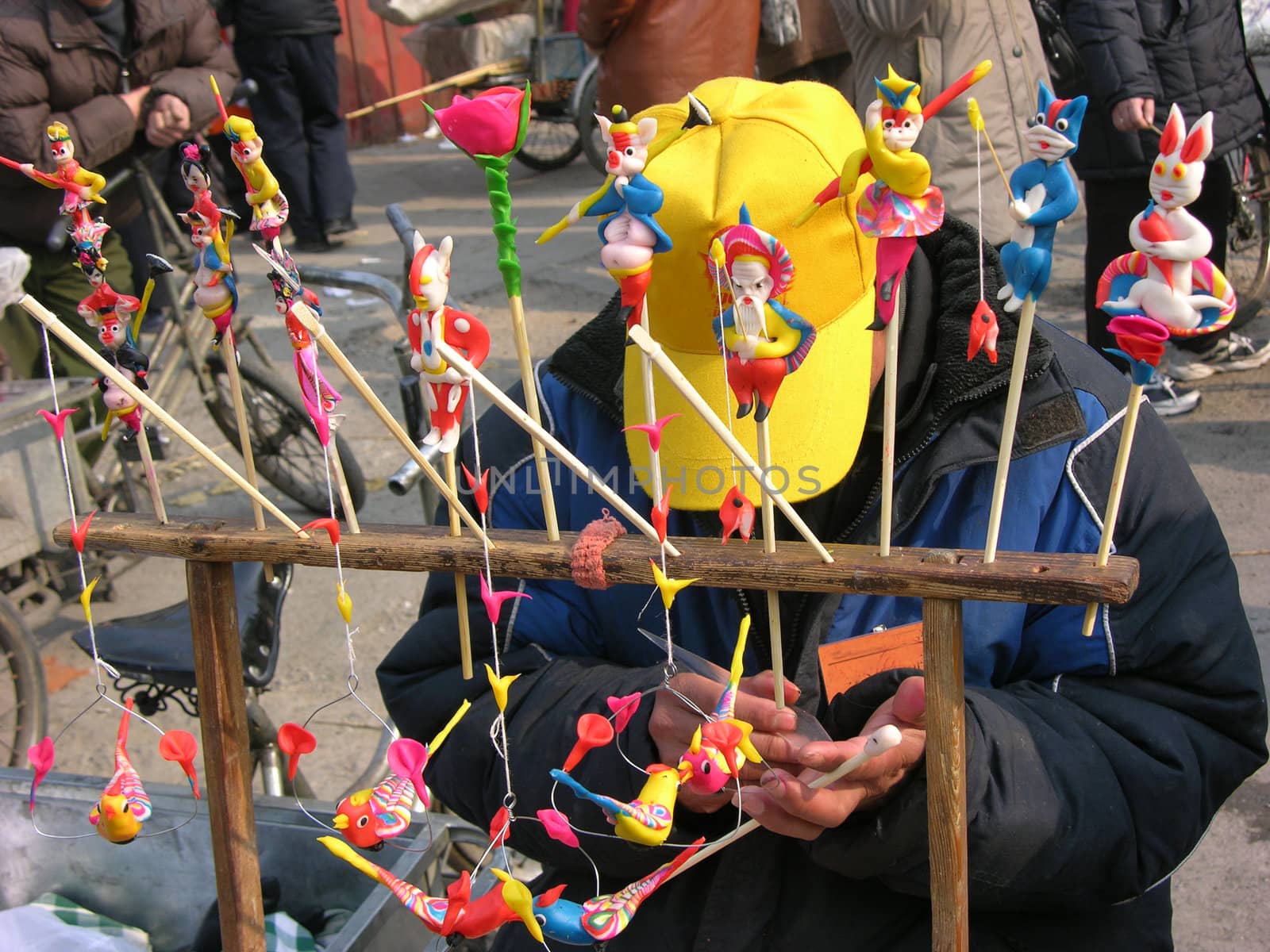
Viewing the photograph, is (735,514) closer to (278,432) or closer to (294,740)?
(294,740)

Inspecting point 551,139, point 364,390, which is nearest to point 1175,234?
point 364,390

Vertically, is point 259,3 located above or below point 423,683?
above

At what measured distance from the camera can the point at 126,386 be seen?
3.42 ft

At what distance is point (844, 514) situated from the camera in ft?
4.67

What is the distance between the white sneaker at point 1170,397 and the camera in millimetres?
3760

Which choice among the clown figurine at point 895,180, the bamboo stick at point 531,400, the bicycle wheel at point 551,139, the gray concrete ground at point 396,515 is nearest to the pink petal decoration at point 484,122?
the bamboo stick at point 531,400

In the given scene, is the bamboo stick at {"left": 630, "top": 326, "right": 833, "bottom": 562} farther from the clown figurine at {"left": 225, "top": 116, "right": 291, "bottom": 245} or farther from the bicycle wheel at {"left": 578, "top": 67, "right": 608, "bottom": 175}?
the bicycle wheel at {"left": 578, "top": 67, "right": 608, "bottom": 175}

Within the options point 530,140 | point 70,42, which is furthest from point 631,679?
point 530,140

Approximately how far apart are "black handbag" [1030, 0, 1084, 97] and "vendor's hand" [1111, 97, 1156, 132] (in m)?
0.13

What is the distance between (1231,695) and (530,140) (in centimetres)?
761

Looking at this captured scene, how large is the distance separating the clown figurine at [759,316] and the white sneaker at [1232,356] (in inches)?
138

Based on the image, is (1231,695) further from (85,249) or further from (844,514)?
(85,249)

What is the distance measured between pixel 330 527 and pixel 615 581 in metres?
0.26

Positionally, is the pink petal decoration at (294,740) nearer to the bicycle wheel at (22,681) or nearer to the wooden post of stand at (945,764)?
the wooden post of stand at (945,764)
